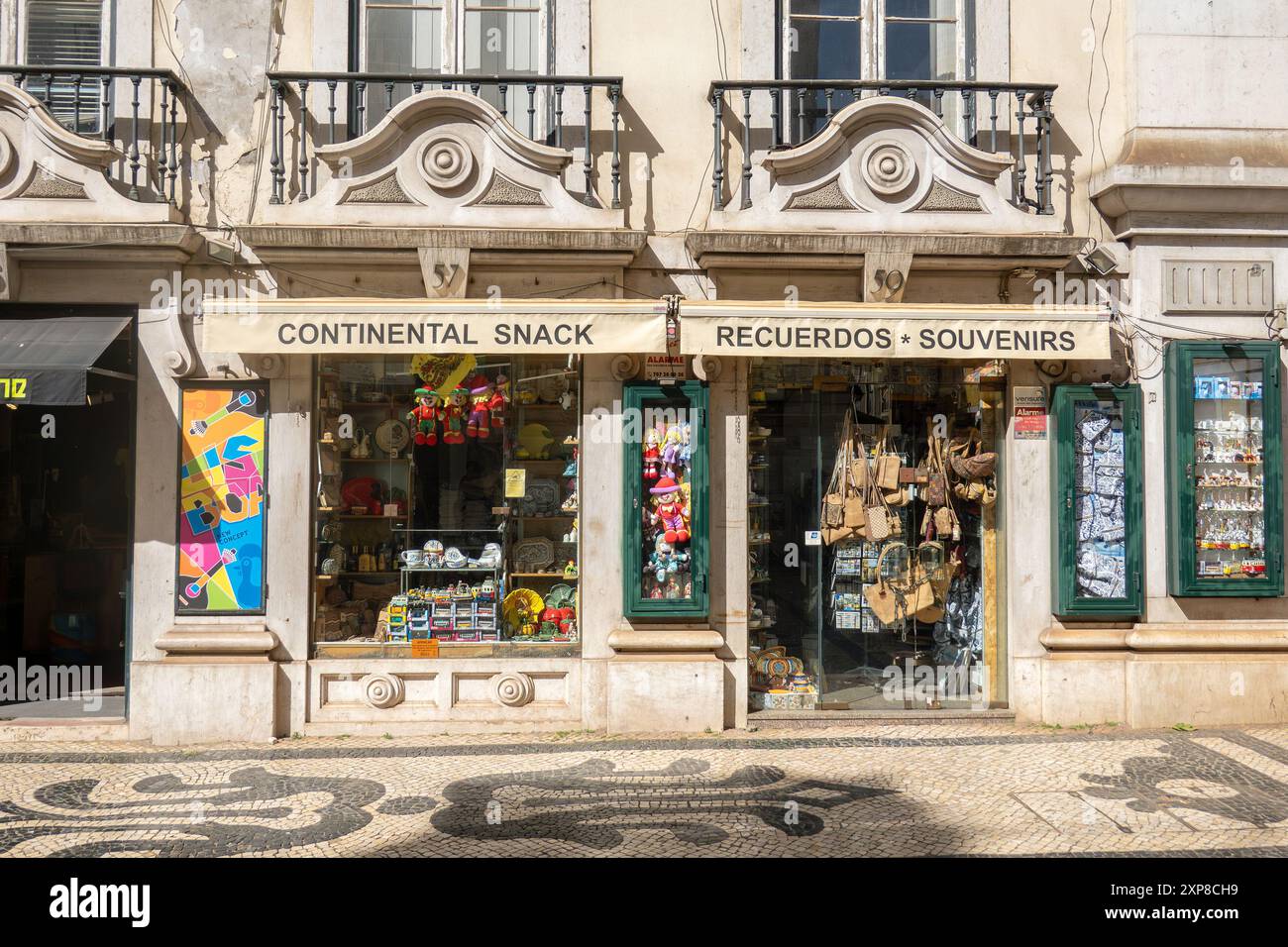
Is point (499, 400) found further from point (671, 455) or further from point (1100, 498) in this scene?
point (1100, 498)

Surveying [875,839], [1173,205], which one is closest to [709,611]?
[875,839]

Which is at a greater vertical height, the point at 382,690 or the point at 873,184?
the point at 873,184

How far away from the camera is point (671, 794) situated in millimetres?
6461

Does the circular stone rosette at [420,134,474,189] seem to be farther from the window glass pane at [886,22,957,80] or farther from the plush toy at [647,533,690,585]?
the window glass pane at [886,22,957,80]

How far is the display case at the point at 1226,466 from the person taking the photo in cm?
825

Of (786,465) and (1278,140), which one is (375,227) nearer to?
(786,465)

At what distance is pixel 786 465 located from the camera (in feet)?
28.3

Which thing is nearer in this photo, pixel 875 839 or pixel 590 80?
pixel 875 839

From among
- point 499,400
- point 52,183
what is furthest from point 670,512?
point 52,183

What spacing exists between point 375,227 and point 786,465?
12.8 ft

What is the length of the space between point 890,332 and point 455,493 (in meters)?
3.83

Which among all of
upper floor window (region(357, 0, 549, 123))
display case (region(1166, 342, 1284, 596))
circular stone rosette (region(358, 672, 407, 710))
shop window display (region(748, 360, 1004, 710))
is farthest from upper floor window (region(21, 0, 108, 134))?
display case (region(1166, 342, 1284, 596))

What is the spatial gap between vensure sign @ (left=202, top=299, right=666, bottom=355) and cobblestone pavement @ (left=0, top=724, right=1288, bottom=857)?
10.1 ft

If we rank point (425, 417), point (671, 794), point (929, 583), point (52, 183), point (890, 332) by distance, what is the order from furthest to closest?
point (929, 583) → point (425, 417) → point (52, 183) → point (890, 332) → point (671, 794)
